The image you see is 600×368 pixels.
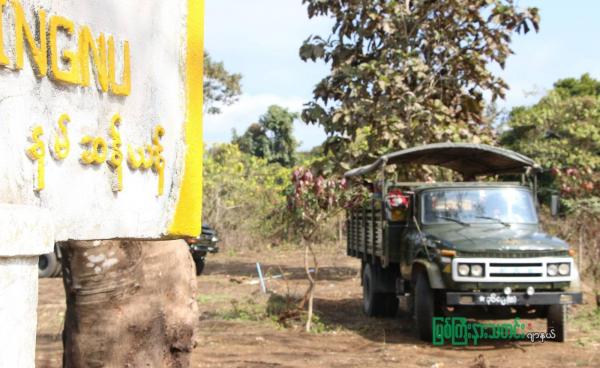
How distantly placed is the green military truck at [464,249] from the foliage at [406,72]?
6.82ft

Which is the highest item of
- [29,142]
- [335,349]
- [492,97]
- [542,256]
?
[492,97]

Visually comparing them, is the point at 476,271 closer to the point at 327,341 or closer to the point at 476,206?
the point at 476,206

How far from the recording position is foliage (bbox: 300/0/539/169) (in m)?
13.7

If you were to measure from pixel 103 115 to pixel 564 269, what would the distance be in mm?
7224

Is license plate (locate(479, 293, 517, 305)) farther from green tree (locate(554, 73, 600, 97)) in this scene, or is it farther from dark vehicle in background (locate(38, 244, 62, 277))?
green tree (locate(554, 73, 600, 97))

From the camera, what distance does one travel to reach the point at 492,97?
14508 mm

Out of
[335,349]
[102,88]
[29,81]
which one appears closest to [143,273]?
[102,88]

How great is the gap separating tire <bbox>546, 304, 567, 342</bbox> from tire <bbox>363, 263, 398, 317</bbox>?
8.63ft

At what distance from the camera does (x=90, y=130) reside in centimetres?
213

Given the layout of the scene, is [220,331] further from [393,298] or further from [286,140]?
[286,140]

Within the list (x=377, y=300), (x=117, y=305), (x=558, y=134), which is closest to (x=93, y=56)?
(x=117, y=305)

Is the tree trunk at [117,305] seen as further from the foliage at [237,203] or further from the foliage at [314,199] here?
the foliage at [237,203]

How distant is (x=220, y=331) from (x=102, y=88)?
7.52m

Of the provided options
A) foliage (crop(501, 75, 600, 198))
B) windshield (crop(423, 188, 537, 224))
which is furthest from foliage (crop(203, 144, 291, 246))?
windshield (crop(423, 188, 537, 224))
